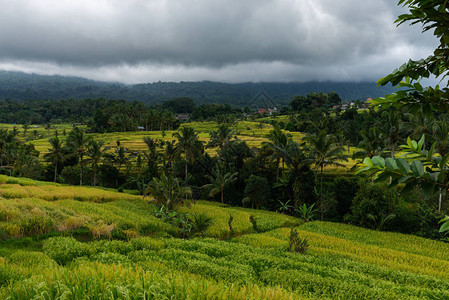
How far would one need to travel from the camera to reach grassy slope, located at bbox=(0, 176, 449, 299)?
10.6 ft

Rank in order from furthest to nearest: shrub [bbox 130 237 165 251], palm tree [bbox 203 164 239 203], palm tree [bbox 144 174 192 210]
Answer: palm tree [bbox 203 164 239 203] < palm tree [bbox 144 174 192 210] < shrub [bbox 130 237 165 251]

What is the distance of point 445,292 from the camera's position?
7730mm

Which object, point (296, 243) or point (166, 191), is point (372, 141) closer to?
point (296, 243)

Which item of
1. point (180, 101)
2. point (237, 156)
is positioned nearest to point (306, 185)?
point (237, 156)

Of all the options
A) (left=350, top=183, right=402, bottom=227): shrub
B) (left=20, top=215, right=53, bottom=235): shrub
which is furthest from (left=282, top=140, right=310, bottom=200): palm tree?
(left=20, top=215, right=53, bottom=235): shrub

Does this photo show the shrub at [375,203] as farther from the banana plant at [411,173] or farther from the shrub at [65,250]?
the banana plant at [411,173]

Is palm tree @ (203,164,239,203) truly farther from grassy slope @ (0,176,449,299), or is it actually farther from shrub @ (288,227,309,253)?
shrub @ (288,227,309,253)

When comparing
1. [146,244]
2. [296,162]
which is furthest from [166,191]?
[296,162]

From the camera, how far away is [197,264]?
7531 millimetres

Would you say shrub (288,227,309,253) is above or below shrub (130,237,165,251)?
below

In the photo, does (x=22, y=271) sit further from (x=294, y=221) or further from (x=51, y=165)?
(x=51, y=165)

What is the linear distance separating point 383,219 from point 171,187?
60.5ft

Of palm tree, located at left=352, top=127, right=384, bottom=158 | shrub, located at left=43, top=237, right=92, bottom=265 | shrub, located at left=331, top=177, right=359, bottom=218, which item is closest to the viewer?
shrub, located at left=43, top=237, right=92, bottom=265

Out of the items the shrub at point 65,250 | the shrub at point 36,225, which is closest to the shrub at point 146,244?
the shrub at point 65,250
